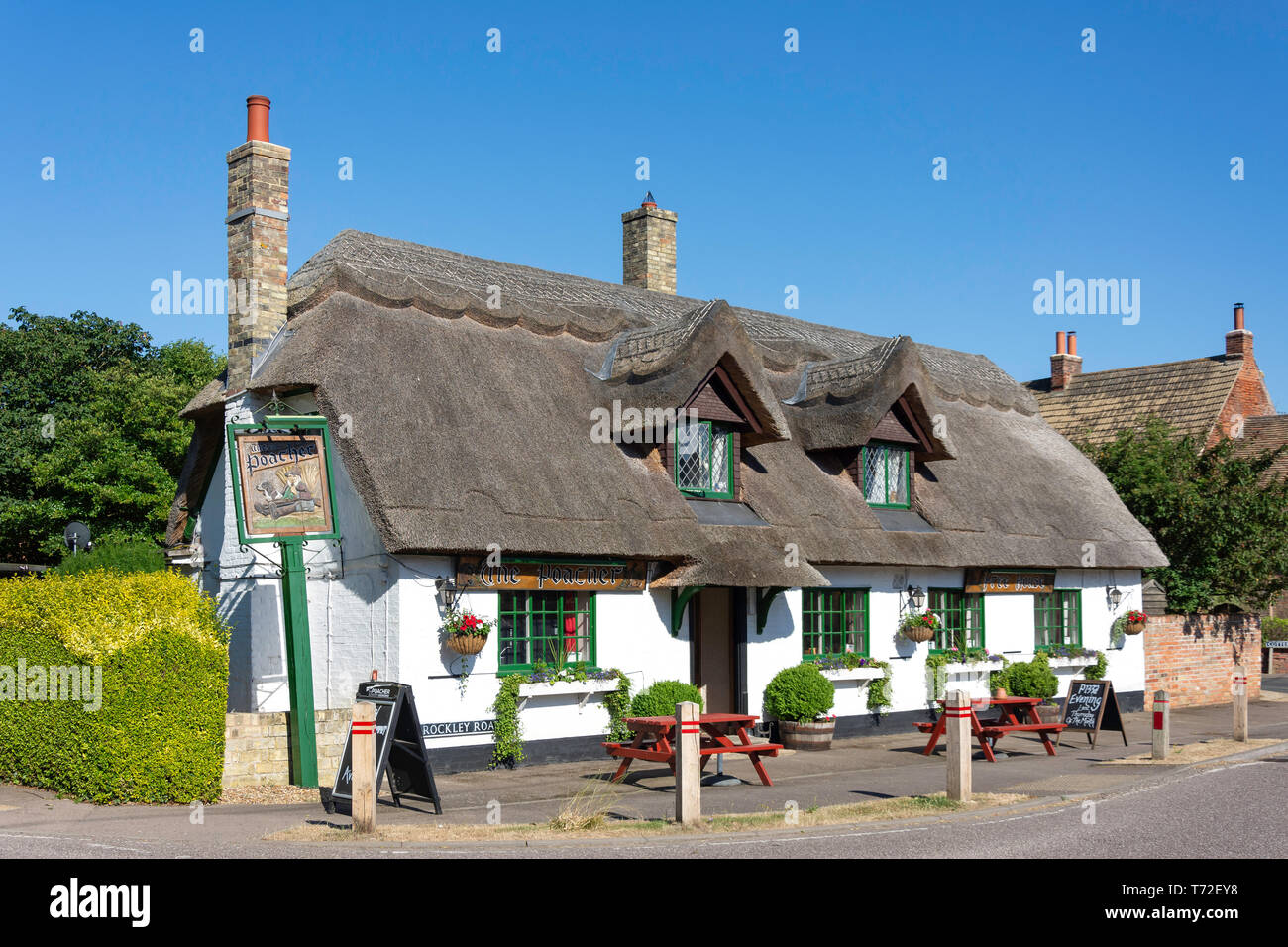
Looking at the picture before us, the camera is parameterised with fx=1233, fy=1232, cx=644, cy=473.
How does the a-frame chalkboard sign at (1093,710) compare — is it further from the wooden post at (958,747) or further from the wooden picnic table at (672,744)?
the wooden picnic table at (672,744)

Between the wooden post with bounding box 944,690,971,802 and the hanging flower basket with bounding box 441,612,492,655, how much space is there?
5.63 meters

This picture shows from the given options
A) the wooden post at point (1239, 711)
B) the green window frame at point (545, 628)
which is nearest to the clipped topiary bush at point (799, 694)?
the green window frame at point (545, 628)

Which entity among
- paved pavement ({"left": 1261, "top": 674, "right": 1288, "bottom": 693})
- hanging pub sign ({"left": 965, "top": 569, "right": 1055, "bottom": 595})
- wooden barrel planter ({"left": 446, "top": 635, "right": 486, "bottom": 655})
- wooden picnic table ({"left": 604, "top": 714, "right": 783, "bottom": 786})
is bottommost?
paved pavement ({"left": 1261, "top": 674, "right": 1288, "bottom": 693})

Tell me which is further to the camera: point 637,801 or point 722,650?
point 722,650

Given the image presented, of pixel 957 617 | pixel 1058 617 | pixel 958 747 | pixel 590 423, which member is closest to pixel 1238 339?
pixel 1058 617

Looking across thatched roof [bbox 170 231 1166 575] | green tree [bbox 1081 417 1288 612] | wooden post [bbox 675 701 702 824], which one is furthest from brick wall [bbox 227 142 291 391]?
green tree [bbox 1081 417 1288 612]

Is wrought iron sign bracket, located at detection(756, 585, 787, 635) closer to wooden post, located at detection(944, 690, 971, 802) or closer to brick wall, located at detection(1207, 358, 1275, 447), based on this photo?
wooden post, located at detection(944, 690, 971, 802)

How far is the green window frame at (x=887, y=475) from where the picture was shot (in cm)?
2162

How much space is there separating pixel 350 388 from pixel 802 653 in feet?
27.4

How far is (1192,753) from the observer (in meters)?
17.5

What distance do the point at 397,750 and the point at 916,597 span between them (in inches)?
436

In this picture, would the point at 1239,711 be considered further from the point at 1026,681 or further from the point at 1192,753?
the point at 1026,681

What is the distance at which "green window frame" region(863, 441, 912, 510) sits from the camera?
21625 millimetres
